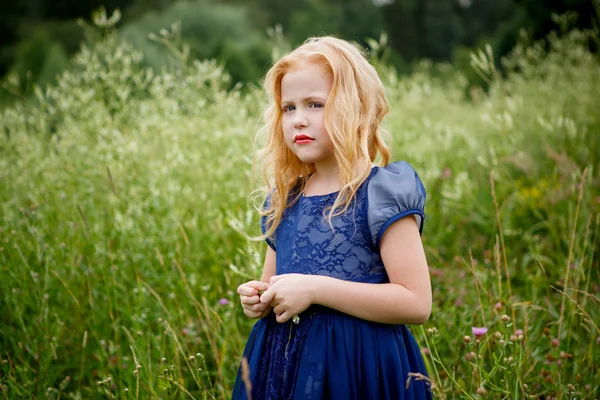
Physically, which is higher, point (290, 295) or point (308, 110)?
point (308, 110)

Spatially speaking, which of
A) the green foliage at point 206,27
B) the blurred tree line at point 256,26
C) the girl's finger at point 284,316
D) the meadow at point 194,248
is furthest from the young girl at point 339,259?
the green foliage at point 206,27

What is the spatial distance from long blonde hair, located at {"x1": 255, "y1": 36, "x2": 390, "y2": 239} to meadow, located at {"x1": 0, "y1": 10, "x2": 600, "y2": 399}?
11.6 inches

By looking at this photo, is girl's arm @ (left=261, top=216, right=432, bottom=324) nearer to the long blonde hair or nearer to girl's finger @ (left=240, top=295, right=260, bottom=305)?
girl's finger @ (left=240, top=295, right=260, bottom=305)

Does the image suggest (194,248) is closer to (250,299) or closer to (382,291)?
(250,299)

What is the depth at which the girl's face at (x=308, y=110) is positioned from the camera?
144 cm

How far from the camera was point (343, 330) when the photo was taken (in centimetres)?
136

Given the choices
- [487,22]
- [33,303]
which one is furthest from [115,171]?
[487,22]

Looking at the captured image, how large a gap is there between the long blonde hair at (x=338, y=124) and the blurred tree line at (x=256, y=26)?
43 cm

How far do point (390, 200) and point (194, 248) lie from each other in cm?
136

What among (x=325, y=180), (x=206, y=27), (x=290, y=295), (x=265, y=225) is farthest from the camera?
(x=206, y=27)

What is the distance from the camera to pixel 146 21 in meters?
17.6

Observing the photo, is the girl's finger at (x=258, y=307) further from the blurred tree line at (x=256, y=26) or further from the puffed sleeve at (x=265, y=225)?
the blurred tree line at (x=256, y=26)

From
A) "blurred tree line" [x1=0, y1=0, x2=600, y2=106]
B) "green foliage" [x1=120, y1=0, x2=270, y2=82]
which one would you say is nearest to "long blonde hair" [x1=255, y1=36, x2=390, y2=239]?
"blurred tree line" [x1=0, y1=0, x2=600, y2=106]

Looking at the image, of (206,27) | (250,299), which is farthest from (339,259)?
(206,27)
